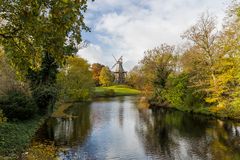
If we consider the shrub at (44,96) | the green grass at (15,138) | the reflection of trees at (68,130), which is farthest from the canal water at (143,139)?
the shrub at (44,96)

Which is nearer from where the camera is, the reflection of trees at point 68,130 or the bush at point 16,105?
the reflection of trees at point 68,130

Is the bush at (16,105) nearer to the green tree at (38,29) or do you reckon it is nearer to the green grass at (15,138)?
the green grass at (15,138)

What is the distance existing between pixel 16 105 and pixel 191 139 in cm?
1395

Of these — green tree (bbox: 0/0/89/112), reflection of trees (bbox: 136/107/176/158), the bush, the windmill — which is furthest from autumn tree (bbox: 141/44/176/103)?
the windmill

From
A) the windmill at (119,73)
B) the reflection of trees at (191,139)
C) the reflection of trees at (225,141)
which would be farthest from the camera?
the windmill at (119,73)

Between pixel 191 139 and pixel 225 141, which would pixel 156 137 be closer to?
pixel 191 139

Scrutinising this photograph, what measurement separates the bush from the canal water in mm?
2252

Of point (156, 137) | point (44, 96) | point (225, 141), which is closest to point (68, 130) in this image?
point (44, 96)

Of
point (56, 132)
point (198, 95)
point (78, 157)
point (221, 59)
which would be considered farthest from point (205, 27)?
point (78, 157)

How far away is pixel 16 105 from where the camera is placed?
916 inches

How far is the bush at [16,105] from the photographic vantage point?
75.5 ft

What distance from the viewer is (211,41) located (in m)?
33.2

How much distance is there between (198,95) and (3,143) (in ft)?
97.8

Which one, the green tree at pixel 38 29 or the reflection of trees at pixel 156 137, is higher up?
the green tree at pixel 38 29
